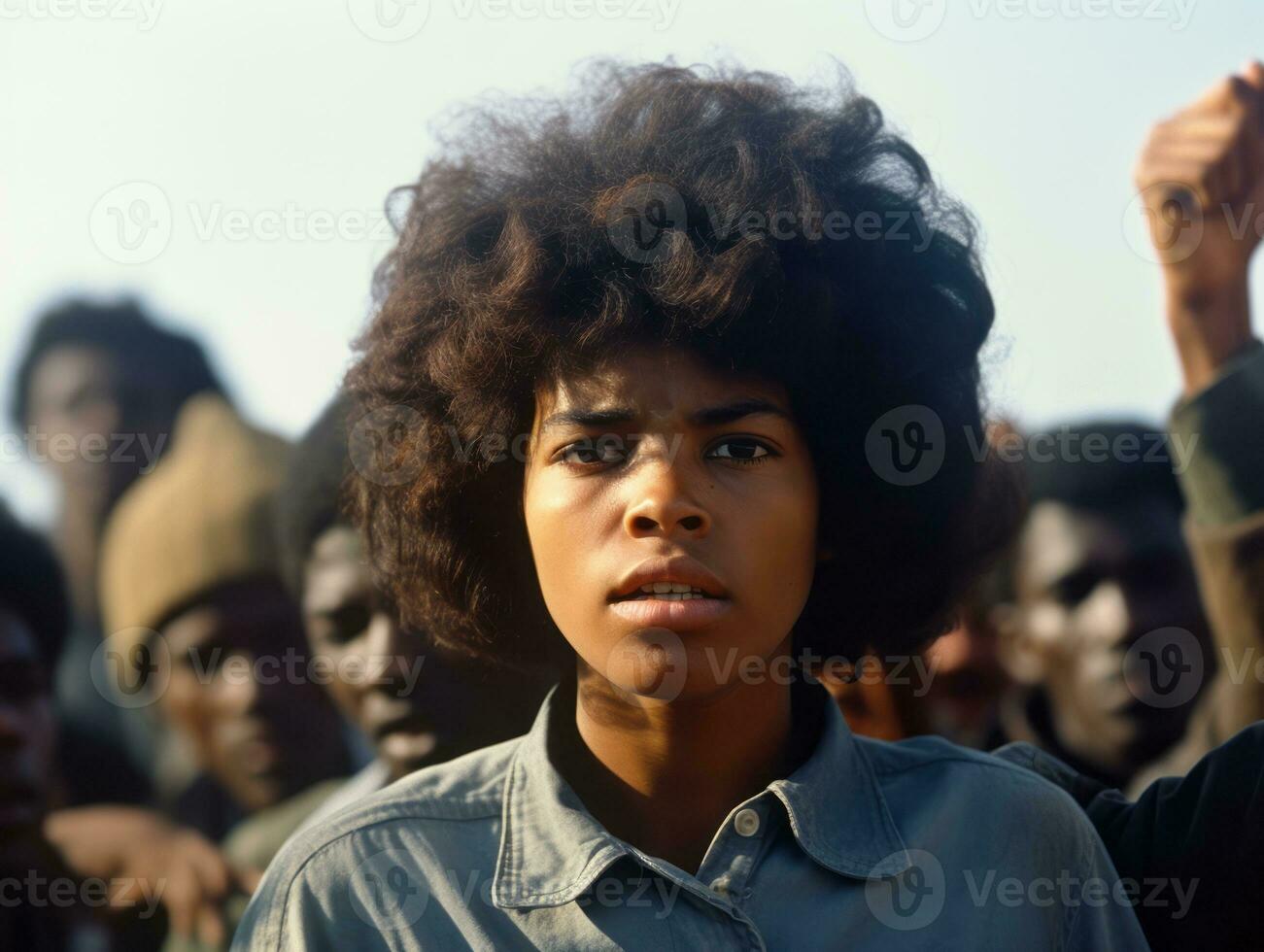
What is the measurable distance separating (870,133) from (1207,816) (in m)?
1.29

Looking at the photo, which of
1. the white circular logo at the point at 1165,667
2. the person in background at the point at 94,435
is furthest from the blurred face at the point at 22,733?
the white circular logo at the point at 1165,667

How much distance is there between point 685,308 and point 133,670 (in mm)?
2740

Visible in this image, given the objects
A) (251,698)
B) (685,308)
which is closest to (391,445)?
(685,308)

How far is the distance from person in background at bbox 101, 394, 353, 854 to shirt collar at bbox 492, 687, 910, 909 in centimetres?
186

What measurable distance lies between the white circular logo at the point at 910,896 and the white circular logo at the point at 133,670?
2.71m

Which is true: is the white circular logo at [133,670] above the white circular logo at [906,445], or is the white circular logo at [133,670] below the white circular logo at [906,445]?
below

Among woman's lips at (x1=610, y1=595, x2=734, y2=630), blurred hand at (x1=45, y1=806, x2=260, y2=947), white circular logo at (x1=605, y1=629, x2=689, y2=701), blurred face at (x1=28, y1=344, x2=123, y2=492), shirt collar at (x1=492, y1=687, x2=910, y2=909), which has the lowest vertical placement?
blurred hand at (x1=45, y1=806, x2=260, y2=947)

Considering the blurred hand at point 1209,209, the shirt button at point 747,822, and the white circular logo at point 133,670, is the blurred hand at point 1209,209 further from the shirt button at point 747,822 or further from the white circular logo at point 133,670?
the white circular logo at point 133,670

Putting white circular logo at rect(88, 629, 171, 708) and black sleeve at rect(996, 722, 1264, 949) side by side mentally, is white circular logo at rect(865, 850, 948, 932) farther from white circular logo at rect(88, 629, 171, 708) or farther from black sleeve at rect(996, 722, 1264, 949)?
white circular logo at rect(88, 629, 171, 708)

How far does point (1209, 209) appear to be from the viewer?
9.53 ft

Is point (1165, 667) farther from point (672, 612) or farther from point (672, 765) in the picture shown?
point (672, 612)

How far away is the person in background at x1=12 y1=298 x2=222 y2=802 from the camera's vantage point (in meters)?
4.12

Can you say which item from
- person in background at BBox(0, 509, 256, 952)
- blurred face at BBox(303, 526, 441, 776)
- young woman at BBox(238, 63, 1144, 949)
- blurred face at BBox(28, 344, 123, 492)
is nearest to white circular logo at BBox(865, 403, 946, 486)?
young woman at BBox(238, 63, 1144, 949)

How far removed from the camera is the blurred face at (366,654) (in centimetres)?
345
